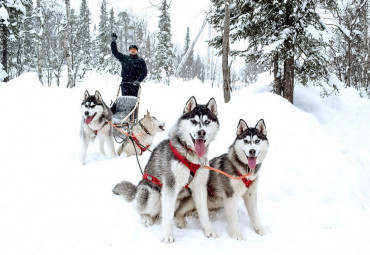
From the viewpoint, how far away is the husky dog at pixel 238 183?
2.70 m

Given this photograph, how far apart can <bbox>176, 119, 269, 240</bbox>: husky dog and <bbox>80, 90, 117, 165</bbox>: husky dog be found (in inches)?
121

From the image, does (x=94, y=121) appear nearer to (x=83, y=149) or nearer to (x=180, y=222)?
(x=83, y=149)

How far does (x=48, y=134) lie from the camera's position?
23.8 ft

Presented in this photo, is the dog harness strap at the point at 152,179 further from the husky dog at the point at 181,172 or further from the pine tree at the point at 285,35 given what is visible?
the pine tree at the point at 285,35

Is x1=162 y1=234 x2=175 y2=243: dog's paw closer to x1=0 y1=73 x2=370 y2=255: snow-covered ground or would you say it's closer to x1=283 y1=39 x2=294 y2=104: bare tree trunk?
x1=0 y1=73 x2=370 y2=255: snow-covered ground

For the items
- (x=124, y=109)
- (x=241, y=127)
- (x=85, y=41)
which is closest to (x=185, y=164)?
(x=241, y=127)

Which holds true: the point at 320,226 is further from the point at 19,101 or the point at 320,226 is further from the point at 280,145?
the point at 19,101

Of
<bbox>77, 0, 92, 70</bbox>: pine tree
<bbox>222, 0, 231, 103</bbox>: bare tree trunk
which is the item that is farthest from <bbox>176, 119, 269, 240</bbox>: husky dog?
<bbox>77, 0, 92, 70</bbox>: pine tree

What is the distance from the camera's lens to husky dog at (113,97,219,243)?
2.49m

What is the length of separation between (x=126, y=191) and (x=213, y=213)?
1.21m

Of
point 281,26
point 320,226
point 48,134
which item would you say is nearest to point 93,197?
point 320,226

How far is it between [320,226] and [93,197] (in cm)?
317

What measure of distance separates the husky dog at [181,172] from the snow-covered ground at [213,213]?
0.22 m

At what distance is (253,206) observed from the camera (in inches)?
113
